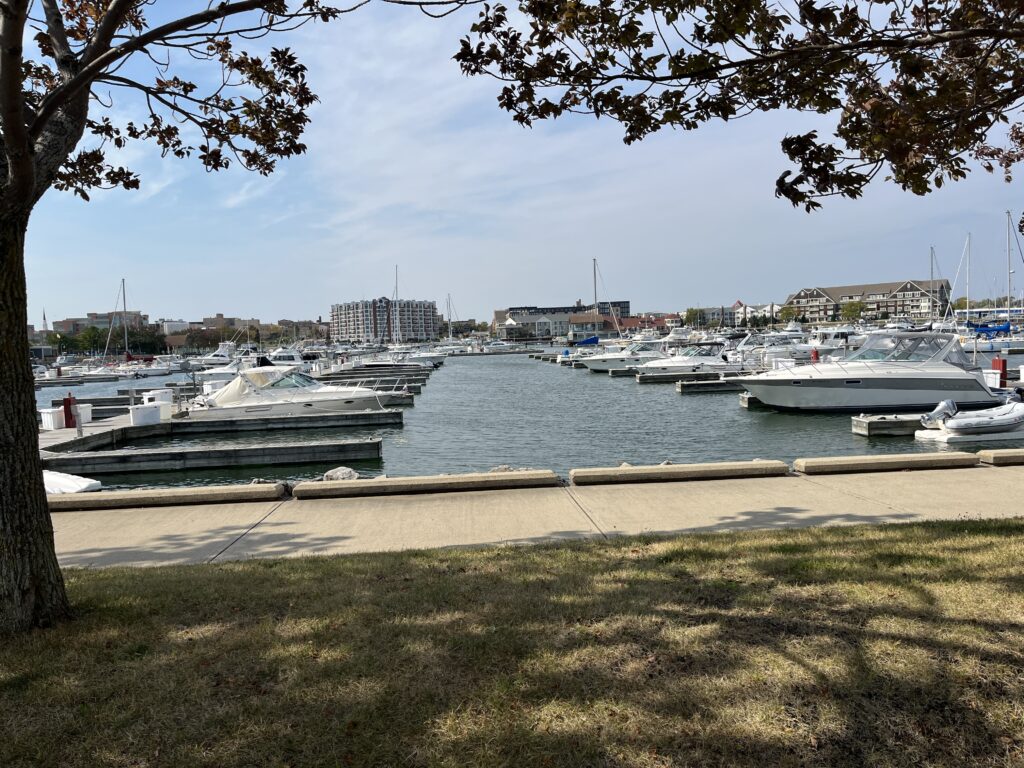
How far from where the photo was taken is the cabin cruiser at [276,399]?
2803 centimetres

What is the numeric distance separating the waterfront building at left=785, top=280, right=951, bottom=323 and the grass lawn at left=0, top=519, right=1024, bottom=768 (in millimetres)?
169607

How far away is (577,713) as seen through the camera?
11.8 feet

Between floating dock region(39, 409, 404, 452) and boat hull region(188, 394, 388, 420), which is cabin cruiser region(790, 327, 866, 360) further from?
floating dock region(39, 409, 404, 452)

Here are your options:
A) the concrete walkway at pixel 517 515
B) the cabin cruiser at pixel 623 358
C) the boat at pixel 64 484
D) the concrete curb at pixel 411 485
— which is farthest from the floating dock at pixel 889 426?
the cabin cruiser at pixel 623 358

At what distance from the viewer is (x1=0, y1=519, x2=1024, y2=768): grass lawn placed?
11.1 ft

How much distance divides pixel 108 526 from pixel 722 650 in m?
7.91

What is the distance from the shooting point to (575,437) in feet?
79.8

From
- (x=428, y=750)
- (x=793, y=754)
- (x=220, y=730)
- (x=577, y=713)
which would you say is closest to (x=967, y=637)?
(x=793, y=754)

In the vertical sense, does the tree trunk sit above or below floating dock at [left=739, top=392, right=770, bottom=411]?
above

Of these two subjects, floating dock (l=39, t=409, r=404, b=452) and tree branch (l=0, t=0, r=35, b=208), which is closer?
tree branch (l=0, t=0, r=35, b=208)

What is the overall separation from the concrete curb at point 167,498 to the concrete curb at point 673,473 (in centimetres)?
449

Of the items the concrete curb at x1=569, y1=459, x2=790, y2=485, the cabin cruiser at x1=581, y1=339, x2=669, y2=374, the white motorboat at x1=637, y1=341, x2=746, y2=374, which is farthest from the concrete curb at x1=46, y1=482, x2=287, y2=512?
the cabin cruiser at x1=581, y1=339, x2=669, y2=374

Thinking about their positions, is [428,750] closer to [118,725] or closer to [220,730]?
[220,730]

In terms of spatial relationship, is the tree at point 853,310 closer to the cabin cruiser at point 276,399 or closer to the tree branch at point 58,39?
the cabin cruiser at point 276,399
